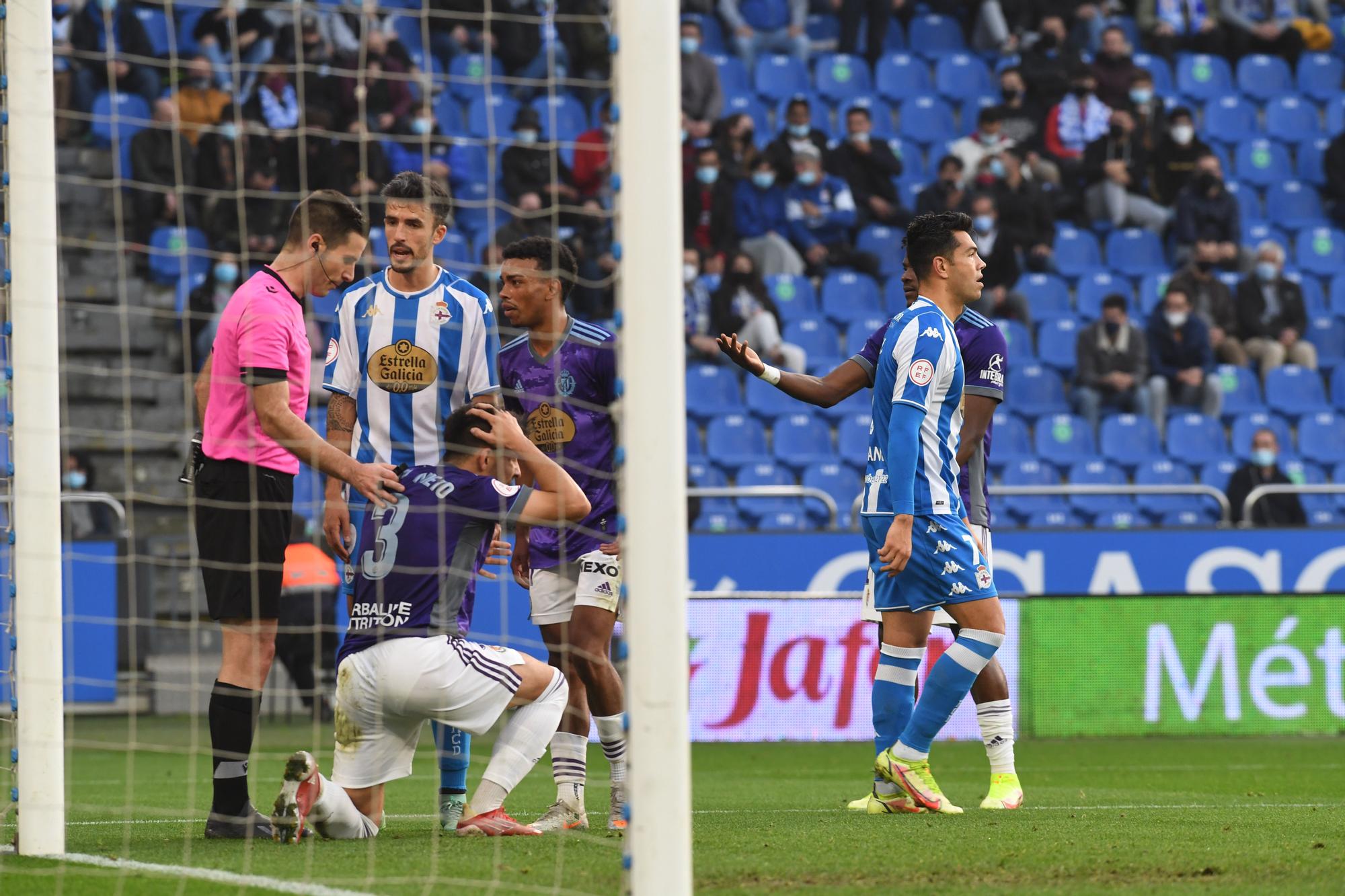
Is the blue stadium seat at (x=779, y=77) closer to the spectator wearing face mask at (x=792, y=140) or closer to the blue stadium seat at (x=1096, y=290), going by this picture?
the spectator wearing face mask at (x=792, y=140)

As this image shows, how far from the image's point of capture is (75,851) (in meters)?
5.56

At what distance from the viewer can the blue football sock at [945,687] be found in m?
6.48

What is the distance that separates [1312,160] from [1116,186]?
8.27 ft

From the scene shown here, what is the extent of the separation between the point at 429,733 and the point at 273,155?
19.4 ft

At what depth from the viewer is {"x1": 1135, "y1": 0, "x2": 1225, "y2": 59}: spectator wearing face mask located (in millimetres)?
18953

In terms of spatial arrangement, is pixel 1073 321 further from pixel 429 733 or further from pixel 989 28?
pixel 429 733

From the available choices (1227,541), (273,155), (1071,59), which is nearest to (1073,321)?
(1071,59)

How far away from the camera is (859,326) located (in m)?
16.2

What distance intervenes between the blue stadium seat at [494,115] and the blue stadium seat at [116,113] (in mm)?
3052

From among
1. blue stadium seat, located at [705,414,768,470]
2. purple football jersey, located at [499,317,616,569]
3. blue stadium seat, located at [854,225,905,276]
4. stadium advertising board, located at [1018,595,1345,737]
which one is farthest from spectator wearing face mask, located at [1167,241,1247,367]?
purple football jersey, located at [499,317,616,569]

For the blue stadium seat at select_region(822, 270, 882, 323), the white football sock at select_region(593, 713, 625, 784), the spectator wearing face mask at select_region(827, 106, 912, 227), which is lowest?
the white football sock at select_region(593, 713, 625, 784)

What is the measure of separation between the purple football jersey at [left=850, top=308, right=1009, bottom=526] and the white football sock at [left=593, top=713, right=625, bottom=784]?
177 cm

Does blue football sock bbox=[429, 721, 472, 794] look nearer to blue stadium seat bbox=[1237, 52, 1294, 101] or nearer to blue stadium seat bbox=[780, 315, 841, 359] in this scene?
blue stadium seat bbox=[780, 315, 841, 359]

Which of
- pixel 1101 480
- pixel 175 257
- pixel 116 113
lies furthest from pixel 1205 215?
pixel 116 113
